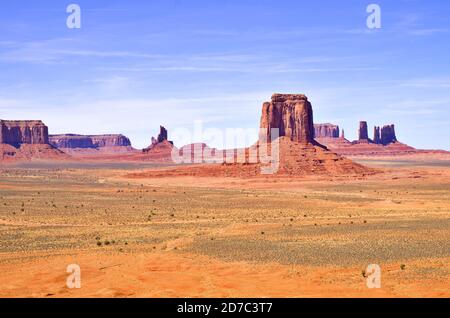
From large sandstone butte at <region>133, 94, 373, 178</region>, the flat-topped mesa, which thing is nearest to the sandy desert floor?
large sandstone butte at <region>133, 94, 373, 178</region>

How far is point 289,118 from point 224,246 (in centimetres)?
8362

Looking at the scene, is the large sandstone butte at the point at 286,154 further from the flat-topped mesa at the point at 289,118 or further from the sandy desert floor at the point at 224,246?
the sandy desert floor at the point at 224,246

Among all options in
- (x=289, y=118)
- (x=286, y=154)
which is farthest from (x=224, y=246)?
(x=289, y=118)

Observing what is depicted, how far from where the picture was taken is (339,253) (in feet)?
83.8

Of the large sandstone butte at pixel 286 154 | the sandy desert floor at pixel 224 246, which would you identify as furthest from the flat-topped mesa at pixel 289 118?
the sandy desert floor at pixel 224 246

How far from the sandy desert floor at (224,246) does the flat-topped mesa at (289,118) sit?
51895 mm

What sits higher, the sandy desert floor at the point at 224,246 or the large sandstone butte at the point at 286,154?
the large sandstone butte at the point at 286,154

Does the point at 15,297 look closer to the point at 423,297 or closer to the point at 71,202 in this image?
the point at 423,297

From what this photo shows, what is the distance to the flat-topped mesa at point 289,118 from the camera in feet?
355

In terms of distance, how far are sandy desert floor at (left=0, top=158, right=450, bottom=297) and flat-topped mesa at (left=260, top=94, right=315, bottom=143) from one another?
170 feet

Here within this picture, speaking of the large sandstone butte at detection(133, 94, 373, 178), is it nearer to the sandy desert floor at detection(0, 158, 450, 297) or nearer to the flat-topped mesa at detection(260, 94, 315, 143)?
the flat-topped mesa at detection(260, 94, 315, 143)

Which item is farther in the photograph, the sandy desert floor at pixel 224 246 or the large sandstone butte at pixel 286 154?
the large sandstone butte at pixel 286 154

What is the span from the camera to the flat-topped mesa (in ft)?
355
